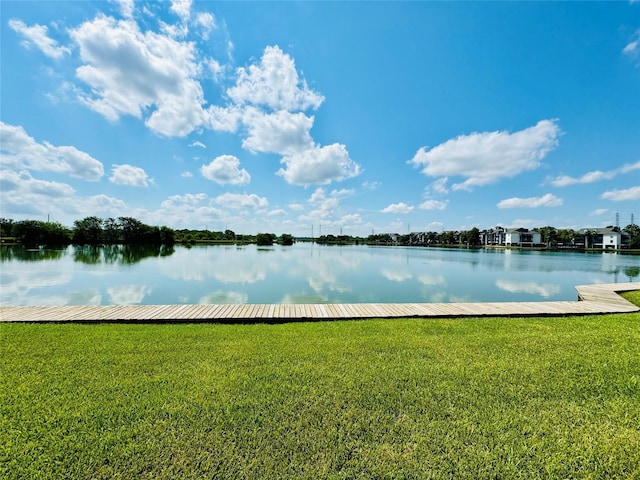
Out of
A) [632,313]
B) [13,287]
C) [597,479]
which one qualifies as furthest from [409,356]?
[13,287]

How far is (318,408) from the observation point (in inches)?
96.4

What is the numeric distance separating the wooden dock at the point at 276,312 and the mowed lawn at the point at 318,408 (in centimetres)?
126

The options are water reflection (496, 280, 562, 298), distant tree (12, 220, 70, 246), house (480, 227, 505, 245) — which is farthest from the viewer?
house (480, 227, 505, 245)

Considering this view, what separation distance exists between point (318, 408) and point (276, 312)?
3.66 m

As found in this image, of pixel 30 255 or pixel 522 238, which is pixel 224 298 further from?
pixel 522 238

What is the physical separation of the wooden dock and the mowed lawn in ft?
4.13

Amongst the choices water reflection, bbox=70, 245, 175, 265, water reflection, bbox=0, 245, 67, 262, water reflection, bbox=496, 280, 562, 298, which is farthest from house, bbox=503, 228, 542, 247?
water reflection, bbox=0, 245, 67, 262

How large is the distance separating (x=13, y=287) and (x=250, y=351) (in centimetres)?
1365

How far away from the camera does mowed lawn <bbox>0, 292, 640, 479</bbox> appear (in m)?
1.90

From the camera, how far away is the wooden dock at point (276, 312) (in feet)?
17.9

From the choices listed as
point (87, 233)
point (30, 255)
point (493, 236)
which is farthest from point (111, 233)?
point (493, 236)

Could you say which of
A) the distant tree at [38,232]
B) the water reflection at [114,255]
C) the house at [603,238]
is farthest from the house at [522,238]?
the distant tree at [38,232]

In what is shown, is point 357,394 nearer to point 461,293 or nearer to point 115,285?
point 461,293

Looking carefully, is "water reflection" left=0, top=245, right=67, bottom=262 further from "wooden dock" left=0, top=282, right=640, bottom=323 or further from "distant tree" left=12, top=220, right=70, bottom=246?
"wooden dock" left=0, top=282, right=640, bottom=323
